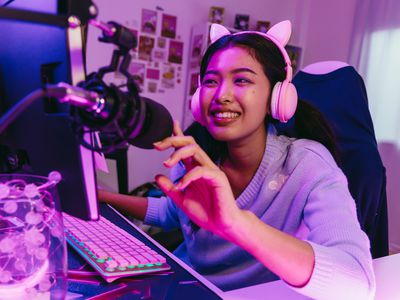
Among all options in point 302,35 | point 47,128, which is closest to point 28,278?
point 47,128

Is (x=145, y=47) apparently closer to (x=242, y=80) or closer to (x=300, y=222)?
Answer: (x=242, y=80)

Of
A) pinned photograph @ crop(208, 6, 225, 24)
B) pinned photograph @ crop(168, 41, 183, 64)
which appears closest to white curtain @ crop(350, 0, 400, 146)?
pinned photograph @ crop(208, 6, 225, 24)

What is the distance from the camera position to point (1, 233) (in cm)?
51

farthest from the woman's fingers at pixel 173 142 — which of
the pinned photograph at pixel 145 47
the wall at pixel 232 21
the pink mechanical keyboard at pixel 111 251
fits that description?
the pinned photograph at pixel 145 47

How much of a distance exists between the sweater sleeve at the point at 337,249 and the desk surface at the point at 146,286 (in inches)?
6.7

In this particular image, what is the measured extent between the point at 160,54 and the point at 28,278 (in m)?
2.83

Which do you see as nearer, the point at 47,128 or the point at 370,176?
the point at 47,128

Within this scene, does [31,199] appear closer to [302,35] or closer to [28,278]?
[28,278]

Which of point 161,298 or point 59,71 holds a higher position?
point 59,71

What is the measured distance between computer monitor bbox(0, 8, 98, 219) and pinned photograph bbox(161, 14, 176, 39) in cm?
266

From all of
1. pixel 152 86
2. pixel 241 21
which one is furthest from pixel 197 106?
pixel 241 21

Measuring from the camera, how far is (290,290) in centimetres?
65

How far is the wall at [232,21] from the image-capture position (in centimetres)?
287

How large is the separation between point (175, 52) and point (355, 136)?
2337 millimetres
